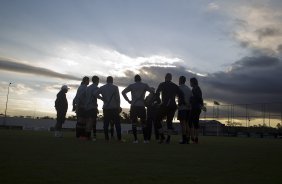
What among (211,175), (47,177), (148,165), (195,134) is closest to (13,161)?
(47,177)

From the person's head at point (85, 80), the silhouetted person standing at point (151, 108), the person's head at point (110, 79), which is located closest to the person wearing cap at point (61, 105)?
the person's head at point (85, 80)

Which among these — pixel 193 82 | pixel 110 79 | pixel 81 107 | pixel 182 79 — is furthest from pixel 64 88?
pixel 193 82

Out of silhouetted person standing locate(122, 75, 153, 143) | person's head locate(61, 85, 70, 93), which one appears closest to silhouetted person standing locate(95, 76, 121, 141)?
silhouetted person standing locate(122, 75, 153, 143)

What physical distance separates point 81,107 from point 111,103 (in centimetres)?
180

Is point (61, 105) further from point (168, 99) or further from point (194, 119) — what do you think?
point (194, 119)

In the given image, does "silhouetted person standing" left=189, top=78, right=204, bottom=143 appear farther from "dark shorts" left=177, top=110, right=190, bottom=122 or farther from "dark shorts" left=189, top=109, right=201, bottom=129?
"dark shorts" left=177, top=110, right=190, bottom=122

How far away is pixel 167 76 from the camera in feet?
37.3

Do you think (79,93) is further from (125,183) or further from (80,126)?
(125,183)

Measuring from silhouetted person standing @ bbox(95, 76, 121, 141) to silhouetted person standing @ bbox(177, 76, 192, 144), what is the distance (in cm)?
200

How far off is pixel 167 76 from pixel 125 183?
8.30m

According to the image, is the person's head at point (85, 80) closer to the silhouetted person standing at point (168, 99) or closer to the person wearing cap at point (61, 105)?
the person wearing cap at point (61, 105)

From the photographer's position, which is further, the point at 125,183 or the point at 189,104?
the point at 189,104

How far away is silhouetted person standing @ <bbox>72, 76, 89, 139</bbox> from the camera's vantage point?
13.1 metres

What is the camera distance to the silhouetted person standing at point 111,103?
11.7 metres
